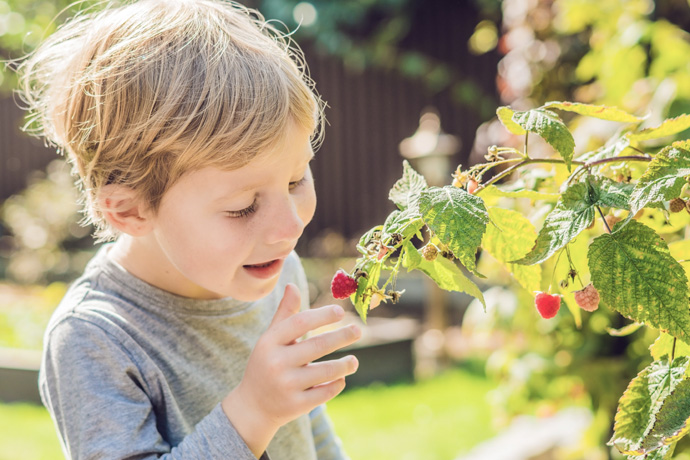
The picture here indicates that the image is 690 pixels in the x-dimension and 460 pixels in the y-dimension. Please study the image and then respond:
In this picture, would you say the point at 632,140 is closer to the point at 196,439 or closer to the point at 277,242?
the point at 277,242

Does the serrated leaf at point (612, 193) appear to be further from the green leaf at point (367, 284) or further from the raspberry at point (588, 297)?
the green leaf at point (367, 284)

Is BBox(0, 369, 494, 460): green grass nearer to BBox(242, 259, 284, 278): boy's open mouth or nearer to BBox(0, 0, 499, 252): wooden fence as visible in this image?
BBox(242, 259, 284, 278): boy's open mouth

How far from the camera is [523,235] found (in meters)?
0.84

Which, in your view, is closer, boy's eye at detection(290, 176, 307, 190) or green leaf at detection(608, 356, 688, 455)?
green leaf at detection(608, 356, 688, 455)

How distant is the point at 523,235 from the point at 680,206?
181mm

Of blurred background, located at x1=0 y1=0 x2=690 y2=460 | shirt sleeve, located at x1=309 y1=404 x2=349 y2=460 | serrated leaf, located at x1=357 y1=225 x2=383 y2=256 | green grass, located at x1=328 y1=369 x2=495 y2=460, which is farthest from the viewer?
green grass, located at x1=328 y1=369 x2=495 y2=460

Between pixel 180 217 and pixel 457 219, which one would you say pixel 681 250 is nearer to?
pixel 457 219

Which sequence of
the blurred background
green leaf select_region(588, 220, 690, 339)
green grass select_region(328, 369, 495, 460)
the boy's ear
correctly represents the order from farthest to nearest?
1. green grass select_region(328, 369, 495, 460)
2. the blurred background
3. the boy's ear
4. green leaf select_region(588, 220, 690, 339)

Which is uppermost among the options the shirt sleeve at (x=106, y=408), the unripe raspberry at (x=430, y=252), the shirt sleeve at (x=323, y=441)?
the unripe raspberry at (x=430, y=252)

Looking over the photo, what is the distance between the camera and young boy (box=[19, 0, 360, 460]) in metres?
1.02

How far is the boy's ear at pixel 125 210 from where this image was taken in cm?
116

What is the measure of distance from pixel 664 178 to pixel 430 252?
26 centimetres

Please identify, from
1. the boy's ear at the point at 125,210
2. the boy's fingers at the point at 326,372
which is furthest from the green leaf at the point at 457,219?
the boy's ear at the point at 125,210

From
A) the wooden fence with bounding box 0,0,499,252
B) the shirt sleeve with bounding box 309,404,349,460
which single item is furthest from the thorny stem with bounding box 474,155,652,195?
the wooden fence with bounding box 0,0,499,252
